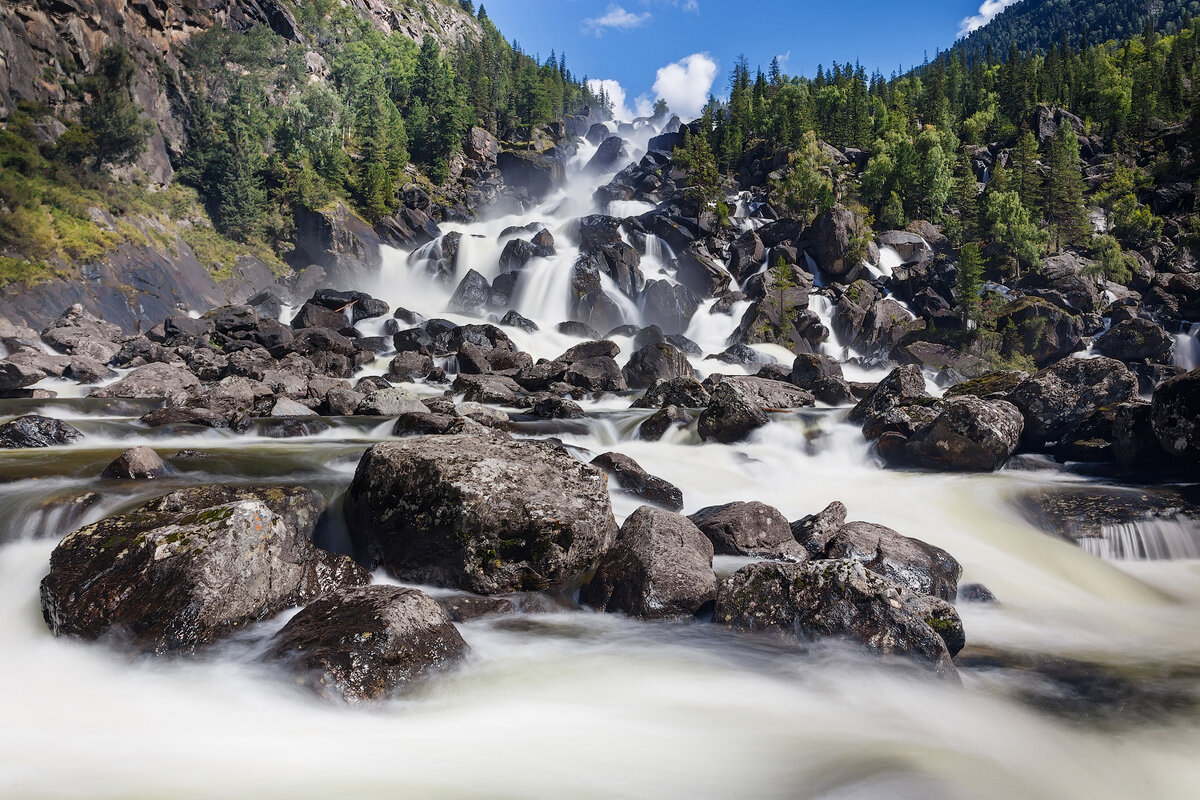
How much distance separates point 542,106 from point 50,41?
74.6 metres

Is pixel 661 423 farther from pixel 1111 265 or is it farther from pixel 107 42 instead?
pixel 1111 265

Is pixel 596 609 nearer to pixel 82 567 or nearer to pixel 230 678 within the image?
pixel 230 678

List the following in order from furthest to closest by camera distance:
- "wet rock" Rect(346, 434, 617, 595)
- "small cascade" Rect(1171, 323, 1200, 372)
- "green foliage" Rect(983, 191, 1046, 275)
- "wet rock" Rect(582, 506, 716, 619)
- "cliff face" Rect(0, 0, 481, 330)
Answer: "green foliage" Rect(983, 191, 1046, 275) → "small cascade" Rect(1171, 323, 1200, 372) → "cliff face" Rect(0, 0, 481, 330) → "wet rock" Rect(346, 434, 617, 595) → "wet rock" Rect(582, 506, 716, 619)

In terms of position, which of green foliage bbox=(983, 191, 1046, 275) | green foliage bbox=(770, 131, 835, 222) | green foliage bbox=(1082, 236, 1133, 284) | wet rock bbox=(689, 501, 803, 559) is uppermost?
green foliage bbox=(770, 131, 835, 222)

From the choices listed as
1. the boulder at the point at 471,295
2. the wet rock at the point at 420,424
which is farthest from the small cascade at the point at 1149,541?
the boulder at the point at 471,295

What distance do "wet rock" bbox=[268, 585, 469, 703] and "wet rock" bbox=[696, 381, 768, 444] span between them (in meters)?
11.2

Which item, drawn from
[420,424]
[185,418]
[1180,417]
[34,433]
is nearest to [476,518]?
[420,424]

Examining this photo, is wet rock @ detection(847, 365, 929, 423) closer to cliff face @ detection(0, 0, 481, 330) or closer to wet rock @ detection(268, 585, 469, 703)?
wet rock @ detection(268, 585, 469, 703)

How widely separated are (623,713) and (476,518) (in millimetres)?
2858

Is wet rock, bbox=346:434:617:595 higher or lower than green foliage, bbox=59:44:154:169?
lower

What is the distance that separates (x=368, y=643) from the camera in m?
4.63

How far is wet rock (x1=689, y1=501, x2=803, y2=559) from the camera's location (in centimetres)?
820

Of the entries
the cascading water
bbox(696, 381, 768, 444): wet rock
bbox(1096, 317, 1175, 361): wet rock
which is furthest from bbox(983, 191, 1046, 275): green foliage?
the cascading water

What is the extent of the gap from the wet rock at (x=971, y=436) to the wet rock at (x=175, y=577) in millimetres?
12512
